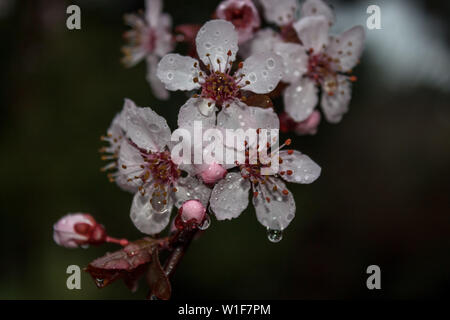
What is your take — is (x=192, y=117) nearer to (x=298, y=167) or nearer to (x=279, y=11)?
(x=298, y=167)

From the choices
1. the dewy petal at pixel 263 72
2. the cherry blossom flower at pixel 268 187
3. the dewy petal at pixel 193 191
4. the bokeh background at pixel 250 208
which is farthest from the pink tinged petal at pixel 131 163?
the bokeh background at pixel 250 208

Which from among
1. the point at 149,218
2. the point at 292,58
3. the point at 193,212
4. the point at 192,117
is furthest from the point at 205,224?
the point at 292,58

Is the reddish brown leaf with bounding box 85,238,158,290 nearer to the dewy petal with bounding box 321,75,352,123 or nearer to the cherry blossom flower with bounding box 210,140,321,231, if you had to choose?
the cherry blossom flower with bounding box 210,140,321,231

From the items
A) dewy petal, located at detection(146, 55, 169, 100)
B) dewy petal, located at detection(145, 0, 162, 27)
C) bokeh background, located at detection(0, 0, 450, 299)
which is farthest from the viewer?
bokeh background, located at detection(0, 0, 450, 299)

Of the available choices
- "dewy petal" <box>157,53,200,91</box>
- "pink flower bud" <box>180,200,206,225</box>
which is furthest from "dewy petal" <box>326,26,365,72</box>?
"pink flower bud" <box>180,200,206,225</box>

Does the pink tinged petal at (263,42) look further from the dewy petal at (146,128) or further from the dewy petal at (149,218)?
the dewy petal at (149,218)
